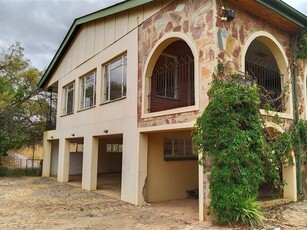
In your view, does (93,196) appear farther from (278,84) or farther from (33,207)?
(278,84)

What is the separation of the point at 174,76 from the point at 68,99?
325 inches

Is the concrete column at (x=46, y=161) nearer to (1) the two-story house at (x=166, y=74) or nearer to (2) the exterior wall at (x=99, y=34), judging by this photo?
(2) the exterior wall at (x=99, y=34)

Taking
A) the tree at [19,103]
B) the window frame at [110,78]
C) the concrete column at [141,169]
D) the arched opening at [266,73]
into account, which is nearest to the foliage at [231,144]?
the arched opening at [266,73]

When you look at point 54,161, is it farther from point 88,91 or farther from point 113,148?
point 88,91

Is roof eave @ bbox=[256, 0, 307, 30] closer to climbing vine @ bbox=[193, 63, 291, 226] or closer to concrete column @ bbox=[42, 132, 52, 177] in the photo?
climbing vine @ bbox=[193, 63, 291, 226]

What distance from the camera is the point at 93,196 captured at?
11094 mm

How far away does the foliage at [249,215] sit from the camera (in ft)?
19.8

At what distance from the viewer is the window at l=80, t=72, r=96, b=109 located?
13.7 m

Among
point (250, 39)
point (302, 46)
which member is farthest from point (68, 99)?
point (302, 46)

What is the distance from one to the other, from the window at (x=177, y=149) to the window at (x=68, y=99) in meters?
7.41

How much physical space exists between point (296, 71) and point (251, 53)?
2.53m

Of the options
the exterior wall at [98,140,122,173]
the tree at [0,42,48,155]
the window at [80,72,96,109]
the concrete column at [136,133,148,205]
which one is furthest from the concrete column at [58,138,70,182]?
the concrete column at [136,133,148,205]

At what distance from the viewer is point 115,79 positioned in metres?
11.9

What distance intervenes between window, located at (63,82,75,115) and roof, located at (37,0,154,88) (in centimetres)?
221
